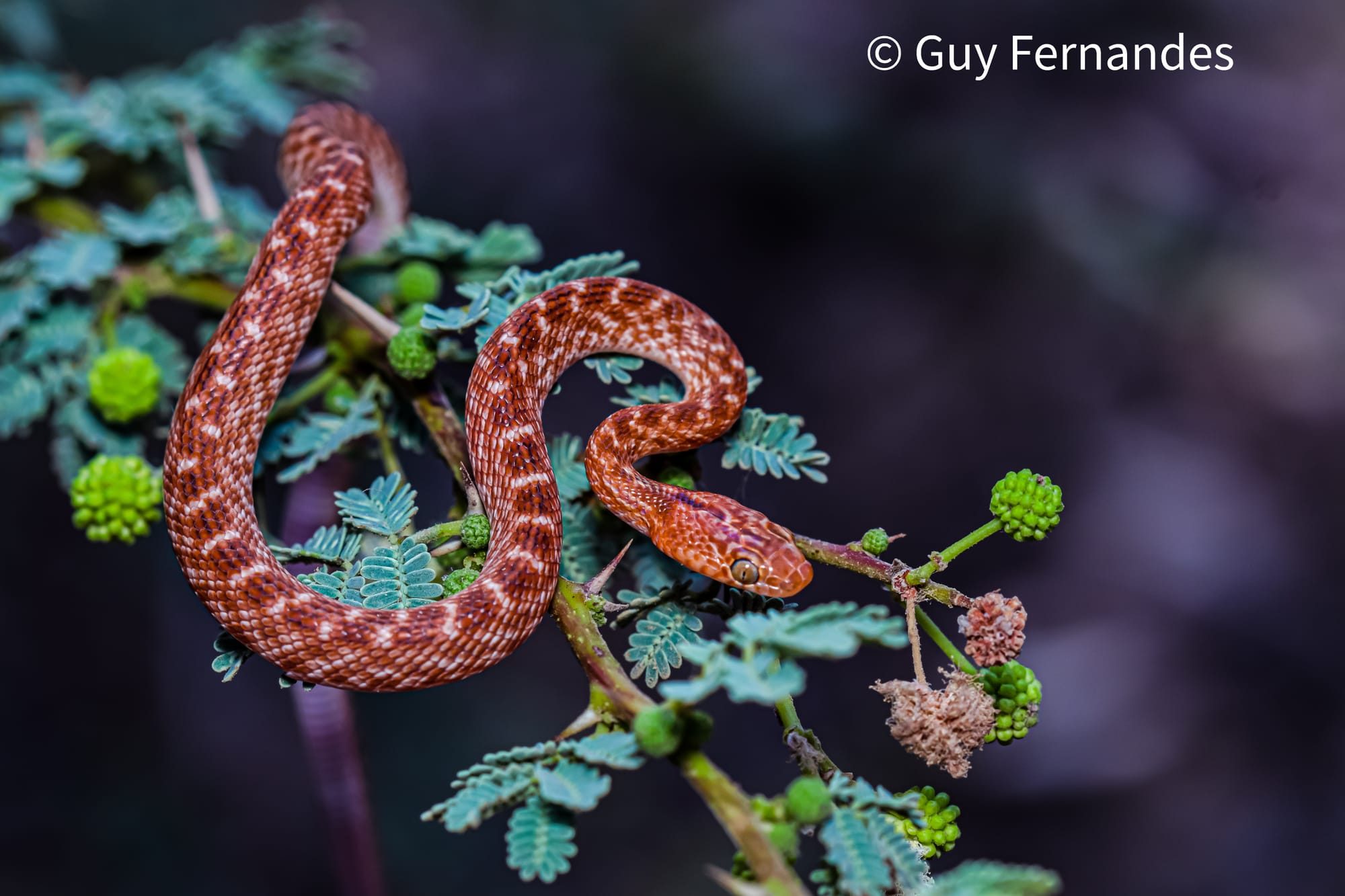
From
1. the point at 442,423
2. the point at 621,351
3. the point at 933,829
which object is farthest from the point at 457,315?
the point at 933,829

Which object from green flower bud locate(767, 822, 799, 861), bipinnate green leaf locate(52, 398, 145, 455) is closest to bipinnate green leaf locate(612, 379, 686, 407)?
green flower bud locate(767, 822, 799, 861)

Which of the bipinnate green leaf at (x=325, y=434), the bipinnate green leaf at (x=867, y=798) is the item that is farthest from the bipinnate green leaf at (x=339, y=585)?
the bipinnate green leaf at (x=867, y=798)

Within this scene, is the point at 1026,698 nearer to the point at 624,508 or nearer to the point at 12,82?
the point at 624,508

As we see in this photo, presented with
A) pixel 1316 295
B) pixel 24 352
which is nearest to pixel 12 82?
pixel 24 352

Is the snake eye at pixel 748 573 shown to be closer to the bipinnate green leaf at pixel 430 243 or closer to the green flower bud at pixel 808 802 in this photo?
the green flower bud at pixel 808 802

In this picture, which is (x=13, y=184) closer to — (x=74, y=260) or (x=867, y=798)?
(x=74, y=260)
